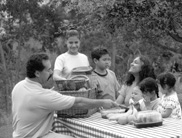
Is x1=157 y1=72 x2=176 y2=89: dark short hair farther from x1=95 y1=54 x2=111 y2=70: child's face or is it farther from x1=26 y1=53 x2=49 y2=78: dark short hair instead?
x1=26 y1=53 x2=49 y2=78: dark short hair

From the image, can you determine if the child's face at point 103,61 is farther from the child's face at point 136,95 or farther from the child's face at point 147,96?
the child's face at point 147,96

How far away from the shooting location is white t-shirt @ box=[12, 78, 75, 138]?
11.5ft

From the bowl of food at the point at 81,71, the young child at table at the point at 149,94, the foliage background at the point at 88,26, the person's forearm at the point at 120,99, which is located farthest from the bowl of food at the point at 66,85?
the foliage background at the point at 88,26

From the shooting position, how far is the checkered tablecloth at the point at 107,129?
2.86 meters

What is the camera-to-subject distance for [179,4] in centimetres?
744

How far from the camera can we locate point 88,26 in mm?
9188

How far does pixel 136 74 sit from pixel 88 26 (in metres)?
5.15

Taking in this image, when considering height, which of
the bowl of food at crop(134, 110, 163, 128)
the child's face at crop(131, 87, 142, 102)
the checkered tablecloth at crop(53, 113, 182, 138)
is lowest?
the checkered tablecloth at crop(53, 113, 182, 138)

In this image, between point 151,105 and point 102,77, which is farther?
point 102,77

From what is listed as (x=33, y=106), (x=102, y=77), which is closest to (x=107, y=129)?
(x=33, y=106)

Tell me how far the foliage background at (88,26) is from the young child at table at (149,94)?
9.92 ft

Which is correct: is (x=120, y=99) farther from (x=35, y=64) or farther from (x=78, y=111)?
(x=35, y=64)

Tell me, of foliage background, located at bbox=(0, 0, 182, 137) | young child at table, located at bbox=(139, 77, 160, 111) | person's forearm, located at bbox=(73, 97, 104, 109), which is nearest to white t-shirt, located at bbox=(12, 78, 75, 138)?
person's forearm, located at bbox=(73, 97, 104, 109)

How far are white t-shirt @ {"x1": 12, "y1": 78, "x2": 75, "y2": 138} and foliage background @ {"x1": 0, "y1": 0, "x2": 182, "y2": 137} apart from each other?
2.91 meters
